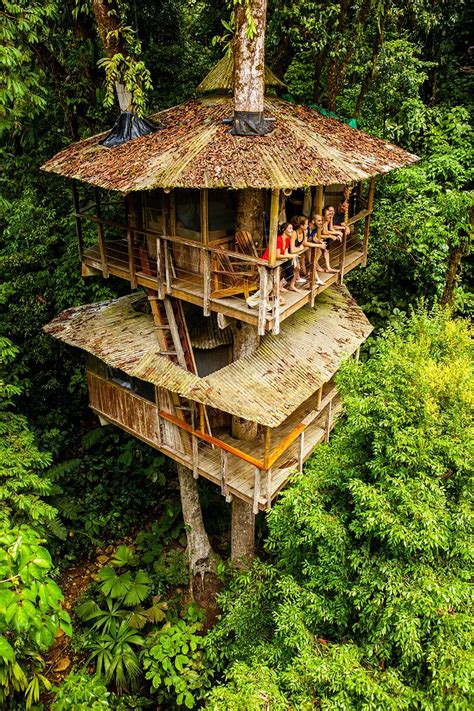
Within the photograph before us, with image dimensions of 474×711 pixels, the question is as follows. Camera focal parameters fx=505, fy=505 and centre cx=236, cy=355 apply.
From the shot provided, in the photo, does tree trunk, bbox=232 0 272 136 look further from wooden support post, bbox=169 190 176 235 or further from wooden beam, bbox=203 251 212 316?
wooden beam, bbox=203 251 212 316

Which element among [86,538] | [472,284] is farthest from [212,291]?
[472,284]

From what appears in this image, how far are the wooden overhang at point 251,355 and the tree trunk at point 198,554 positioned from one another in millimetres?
4067

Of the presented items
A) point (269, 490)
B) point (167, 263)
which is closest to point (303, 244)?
point (167, 263)

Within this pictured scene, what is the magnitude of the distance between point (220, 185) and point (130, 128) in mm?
3816

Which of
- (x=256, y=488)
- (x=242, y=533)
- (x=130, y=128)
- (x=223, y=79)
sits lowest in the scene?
(x=242, y=533)

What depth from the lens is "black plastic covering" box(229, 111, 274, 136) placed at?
8.60m

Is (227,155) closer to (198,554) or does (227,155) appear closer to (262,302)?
(262,302)

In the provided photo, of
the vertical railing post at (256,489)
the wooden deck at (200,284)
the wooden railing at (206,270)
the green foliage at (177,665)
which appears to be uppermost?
the wooden railing at (206,270)

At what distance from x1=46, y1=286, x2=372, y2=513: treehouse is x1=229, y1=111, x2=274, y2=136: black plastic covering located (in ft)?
13.1

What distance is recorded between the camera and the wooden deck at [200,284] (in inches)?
351

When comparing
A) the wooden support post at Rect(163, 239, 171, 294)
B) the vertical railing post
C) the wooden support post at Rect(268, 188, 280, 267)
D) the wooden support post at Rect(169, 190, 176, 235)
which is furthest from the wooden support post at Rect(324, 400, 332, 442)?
the wooden support post at Rect(169, 190, 176, 235)

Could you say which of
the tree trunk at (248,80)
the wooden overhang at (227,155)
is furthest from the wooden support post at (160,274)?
the tree trunk at (248,80)

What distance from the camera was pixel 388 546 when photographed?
672 centimetres

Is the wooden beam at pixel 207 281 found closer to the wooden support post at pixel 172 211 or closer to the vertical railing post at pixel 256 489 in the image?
the wooden support post at pixel 172 211
